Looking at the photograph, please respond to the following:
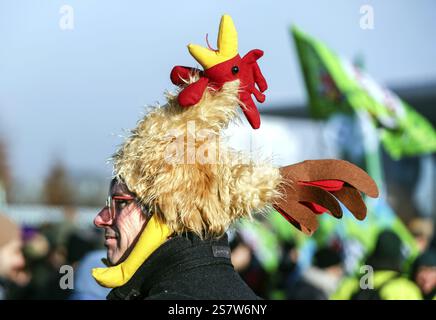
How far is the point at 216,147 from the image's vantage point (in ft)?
7.73

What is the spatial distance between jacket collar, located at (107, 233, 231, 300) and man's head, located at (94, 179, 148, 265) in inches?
4.2

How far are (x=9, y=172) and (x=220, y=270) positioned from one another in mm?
40497

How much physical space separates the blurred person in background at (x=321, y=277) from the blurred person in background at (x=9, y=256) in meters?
2.22

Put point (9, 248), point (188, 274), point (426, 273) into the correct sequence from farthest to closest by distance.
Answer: point (9, 248), point (426, 273), point (188, 274)

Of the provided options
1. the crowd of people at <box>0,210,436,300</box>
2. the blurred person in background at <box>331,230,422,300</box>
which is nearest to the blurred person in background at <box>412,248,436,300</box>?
the crowd of people at <box>0,210,436,300</box>

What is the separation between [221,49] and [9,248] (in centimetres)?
354

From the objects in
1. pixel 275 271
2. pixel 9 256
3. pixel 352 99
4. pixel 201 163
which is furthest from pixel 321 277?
pixel 201 163

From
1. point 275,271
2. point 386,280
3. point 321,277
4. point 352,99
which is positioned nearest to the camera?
point 386,280

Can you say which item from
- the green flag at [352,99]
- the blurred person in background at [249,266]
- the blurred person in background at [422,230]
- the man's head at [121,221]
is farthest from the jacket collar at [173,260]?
the blurred person in background at [422,230]

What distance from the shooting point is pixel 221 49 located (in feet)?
8.01

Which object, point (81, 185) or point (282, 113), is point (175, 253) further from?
point (81, 185)

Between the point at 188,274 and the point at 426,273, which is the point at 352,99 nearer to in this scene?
the point at 426,273

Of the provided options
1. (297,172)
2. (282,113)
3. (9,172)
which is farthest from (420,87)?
(9,172)

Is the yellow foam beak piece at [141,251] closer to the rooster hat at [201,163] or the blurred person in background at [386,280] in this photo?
the rooster hat at [201,163]
